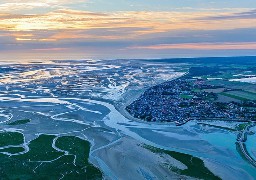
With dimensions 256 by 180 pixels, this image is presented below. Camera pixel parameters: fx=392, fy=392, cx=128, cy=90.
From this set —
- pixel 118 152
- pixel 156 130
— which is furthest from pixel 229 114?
pixel 118 152

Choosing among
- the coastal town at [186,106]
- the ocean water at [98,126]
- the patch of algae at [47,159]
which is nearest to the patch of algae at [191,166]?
the ocean water at [98,126]

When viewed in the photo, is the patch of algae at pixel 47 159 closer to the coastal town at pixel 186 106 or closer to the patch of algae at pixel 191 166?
the patch of algae at pixel 191 166

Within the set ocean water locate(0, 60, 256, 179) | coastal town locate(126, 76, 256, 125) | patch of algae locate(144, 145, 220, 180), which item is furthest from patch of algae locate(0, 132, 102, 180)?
coastal town locate(126, 76, 256, 125)

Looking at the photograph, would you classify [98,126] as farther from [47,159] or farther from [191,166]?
[191,166]

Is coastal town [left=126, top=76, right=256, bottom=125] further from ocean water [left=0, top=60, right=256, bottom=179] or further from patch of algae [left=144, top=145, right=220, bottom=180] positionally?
patch of algae [left=144, top=145, right=220, bottom=180]

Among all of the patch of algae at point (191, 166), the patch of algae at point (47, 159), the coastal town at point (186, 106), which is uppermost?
the patch of algae at point (191, 166)

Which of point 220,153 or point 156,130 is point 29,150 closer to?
point 156,130

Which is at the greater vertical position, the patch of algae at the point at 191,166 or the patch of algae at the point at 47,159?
the patch of algae at the point at 191,166
